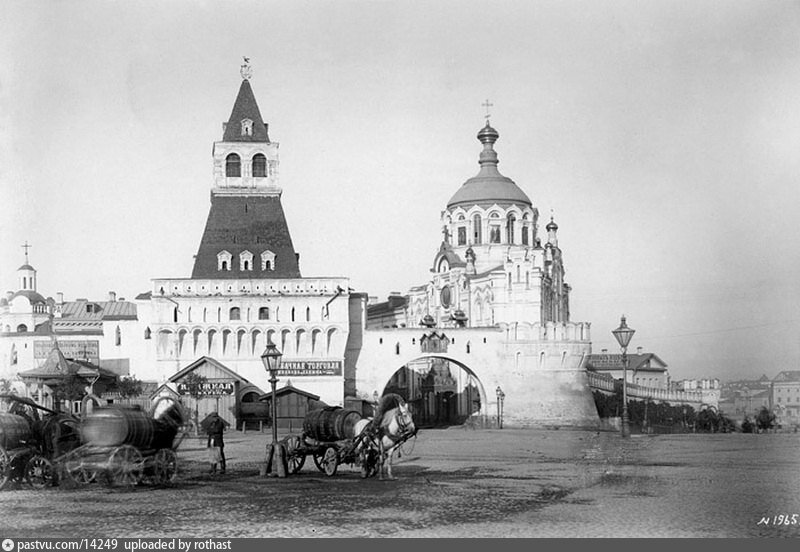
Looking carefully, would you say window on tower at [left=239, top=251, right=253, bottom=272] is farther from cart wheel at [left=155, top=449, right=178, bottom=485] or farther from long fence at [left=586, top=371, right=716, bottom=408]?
cart wheel at [left=155, top=449, right=178, bottom=485]

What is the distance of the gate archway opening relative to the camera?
3191 inches

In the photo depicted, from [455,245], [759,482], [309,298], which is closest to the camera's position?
[759,482]

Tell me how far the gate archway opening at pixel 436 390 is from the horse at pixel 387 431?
5686 cm

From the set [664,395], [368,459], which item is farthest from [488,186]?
[368,459]

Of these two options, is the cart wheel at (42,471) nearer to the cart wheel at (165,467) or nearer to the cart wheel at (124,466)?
the cart wheel at (124,466)

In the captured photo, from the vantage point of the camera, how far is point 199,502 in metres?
18.9

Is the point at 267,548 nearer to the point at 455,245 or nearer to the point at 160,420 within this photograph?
the point at 160,420

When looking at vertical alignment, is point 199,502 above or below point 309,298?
below

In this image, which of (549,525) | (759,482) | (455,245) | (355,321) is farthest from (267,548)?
(455,245)

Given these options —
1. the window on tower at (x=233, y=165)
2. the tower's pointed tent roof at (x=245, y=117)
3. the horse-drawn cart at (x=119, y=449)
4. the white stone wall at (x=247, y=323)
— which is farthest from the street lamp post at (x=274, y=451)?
the tower's pointed tent roof at (x=245, y=117)

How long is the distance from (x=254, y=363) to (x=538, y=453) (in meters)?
35.9

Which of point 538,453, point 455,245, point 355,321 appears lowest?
point 538,453

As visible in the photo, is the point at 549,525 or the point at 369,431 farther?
the point at 369,431

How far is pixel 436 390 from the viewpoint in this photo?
8350cm
